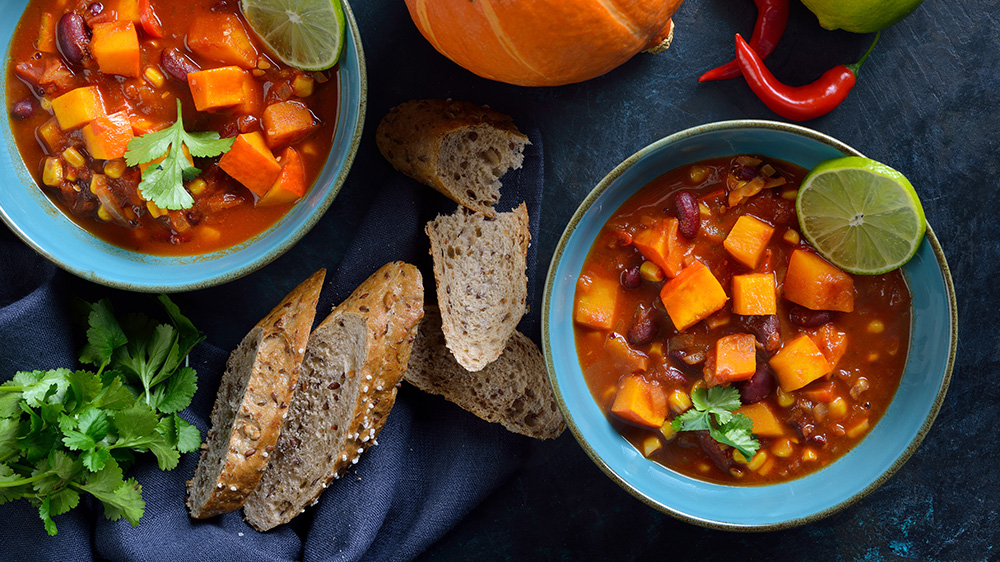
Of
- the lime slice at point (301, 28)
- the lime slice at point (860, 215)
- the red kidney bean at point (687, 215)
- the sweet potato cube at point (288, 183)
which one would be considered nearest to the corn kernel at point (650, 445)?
the red kidney bean at point (687, 215)

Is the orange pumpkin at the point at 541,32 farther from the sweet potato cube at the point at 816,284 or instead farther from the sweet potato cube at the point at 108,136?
the sweet potato cube at the point at 108,136

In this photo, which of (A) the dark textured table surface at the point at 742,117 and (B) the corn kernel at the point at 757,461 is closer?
(B) the corn kernel at the point at 757,461

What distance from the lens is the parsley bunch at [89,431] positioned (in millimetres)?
2736

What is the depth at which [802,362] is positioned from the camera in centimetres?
280

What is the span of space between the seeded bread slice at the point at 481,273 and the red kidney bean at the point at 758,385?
94cm

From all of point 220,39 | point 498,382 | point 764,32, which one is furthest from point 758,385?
point 220,39

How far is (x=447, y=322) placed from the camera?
304 centimetres

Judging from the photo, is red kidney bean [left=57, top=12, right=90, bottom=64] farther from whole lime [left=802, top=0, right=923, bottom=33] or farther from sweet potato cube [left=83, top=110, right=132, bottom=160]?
whole lime [left=802, top=0, right=923, bottom=33]

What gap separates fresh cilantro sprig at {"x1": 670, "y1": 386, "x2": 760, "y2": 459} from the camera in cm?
274

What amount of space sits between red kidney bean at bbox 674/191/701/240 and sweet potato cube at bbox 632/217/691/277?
33mm

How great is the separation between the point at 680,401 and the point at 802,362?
478 millimetres

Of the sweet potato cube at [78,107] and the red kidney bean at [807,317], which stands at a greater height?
the sweet potato cube at [78,107]

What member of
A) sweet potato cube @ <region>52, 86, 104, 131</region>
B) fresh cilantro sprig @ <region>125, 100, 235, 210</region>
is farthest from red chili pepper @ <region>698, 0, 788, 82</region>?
sweet potato cube @ <region>52, 86, 104, 131</region>

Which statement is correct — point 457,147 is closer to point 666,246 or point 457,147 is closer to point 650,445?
point 666,246
